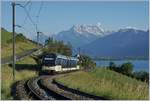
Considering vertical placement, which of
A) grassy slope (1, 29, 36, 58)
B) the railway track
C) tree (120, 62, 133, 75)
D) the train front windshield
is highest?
grassy slope (1, 29, 36, 58)

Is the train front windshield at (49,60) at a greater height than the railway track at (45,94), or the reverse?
the train front windshield at (49,60)

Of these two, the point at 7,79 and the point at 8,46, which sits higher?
the point at 8,46

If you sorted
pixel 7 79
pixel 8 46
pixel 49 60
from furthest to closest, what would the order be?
1. pixel 8 46
2. pixel 49 60
3. pixel 7 79

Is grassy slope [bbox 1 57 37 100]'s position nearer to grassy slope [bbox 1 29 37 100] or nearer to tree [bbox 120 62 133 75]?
grassy slope [bbox 1 29 37 100]

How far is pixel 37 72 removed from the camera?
64.8 meters

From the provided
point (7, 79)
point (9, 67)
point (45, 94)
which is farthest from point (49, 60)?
point (45, 94)

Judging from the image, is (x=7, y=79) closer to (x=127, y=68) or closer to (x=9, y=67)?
(x=9, y=67)

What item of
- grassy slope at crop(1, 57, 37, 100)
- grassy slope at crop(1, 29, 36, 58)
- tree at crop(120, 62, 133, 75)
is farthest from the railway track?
tree at crop(120, 62, 133, 75)

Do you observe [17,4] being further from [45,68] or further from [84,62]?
[84,62]

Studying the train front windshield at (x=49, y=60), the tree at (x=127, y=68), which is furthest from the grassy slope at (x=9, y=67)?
the tree at (x=127, y=68)

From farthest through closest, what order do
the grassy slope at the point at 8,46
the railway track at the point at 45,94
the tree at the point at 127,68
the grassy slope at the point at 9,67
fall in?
the tree at the point at 127,68 < the grassy slope at the point at 8,46 < the grassy slope at the point at 9,67 < the railway track at the point at 45,94

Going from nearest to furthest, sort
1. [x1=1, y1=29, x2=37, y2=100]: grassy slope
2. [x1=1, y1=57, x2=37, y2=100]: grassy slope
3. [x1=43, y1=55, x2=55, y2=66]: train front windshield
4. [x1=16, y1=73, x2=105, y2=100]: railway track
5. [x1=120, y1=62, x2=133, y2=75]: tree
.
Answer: [x1=16, y1=73, x2=105, y2=100]: railway track < [x1=1, y1=57, x2=37, y2=100]: grassy slope < [x1=1, y1=29, x2=37, y2=100]: grassy slope < [x1=43, y1=55, x2=55, y2=66]: train front windshield < [x1=120, y1=62, x2=133, y2=75]: tree

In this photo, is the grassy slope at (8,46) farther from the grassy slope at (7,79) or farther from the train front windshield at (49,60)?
the grassy slope at (7,79)

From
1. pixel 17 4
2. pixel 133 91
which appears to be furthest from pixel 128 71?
pixel 133 91
